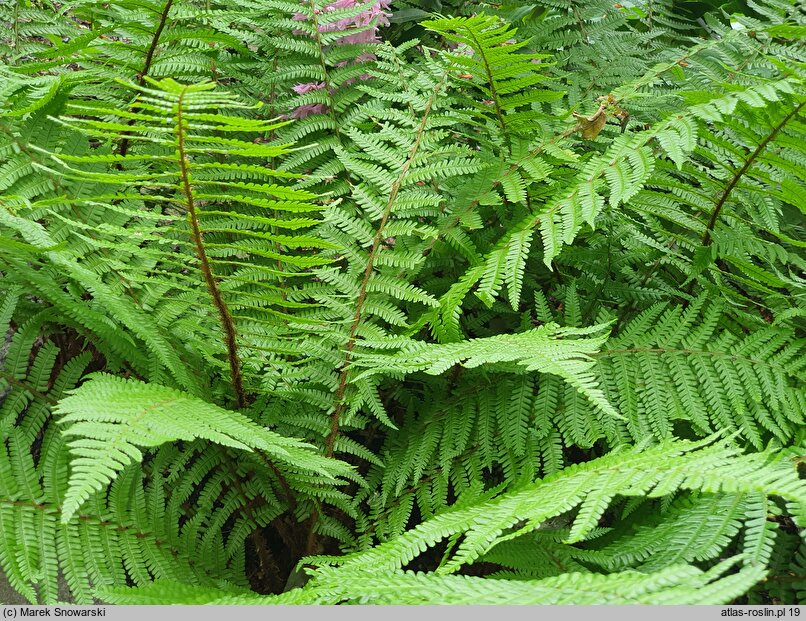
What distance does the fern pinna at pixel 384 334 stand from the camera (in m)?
0.88

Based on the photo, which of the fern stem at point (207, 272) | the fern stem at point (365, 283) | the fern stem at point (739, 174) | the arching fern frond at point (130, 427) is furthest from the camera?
the fern stem at point (365, 283)

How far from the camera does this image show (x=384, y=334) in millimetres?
1210

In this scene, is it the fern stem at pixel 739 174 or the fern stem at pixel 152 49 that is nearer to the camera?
the fern stem at pixel 739 174

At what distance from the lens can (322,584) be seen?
0.88 metres

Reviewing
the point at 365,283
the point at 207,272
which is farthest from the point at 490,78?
the point at 207,272

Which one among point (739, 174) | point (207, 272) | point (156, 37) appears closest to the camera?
point (207, 272)

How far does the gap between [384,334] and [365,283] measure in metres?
0.11

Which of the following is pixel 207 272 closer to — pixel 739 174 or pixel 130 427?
pixel 130 427

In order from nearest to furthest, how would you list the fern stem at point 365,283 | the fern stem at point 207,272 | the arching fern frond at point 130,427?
the arching fern frond at point 130,427 → the fern stem at point 207,272 → the fern stem at point 365,283

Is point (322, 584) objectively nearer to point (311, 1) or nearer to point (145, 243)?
point (145, 243)

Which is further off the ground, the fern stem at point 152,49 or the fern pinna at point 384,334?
the fern stem at point 152,49

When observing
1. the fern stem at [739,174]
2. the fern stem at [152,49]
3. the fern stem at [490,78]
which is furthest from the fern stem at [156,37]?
the fern stem at [739,174]

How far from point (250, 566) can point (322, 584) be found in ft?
1.81

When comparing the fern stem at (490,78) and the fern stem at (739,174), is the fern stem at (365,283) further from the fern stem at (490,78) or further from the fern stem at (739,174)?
the fern stem at (739,174)
